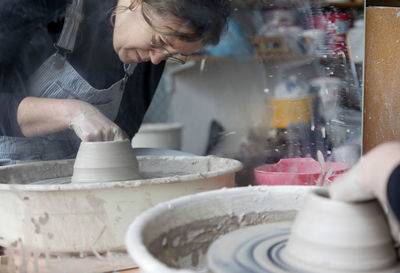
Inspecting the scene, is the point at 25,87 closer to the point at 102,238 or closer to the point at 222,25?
the point at 222,25

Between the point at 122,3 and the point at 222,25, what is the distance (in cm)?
45

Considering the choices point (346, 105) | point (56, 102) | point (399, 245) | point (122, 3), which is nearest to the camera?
point (399, 245)

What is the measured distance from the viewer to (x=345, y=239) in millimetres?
691

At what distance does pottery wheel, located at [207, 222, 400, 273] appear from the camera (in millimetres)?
729

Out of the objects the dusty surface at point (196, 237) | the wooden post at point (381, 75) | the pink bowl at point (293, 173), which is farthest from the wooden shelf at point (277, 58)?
the dusty surface at point (196, 237)

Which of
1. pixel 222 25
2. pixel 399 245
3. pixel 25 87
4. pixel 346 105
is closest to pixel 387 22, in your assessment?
pixel 346 105

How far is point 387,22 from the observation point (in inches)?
72.4

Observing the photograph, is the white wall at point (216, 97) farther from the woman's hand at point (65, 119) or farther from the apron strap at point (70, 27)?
the woman's hand at point (65, 119)

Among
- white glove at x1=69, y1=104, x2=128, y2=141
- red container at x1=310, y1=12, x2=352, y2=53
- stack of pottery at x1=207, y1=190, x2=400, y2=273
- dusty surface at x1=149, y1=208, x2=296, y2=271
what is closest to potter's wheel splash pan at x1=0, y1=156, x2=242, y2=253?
dusty surface at x1=149, y1=208, x2=296, y2=271

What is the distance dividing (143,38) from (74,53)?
1.18ft

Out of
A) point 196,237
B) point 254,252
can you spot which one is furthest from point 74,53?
point 254,252

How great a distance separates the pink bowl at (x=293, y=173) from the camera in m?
1.57

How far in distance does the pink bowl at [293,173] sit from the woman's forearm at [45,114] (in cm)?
71

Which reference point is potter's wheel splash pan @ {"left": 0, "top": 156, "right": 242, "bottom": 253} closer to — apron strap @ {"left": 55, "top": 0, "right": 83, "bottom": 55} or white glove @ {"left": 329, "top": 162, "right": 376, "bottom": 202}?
white glove @ {"left": 329, "top": 162, "right": 376, "bottom": 202}
